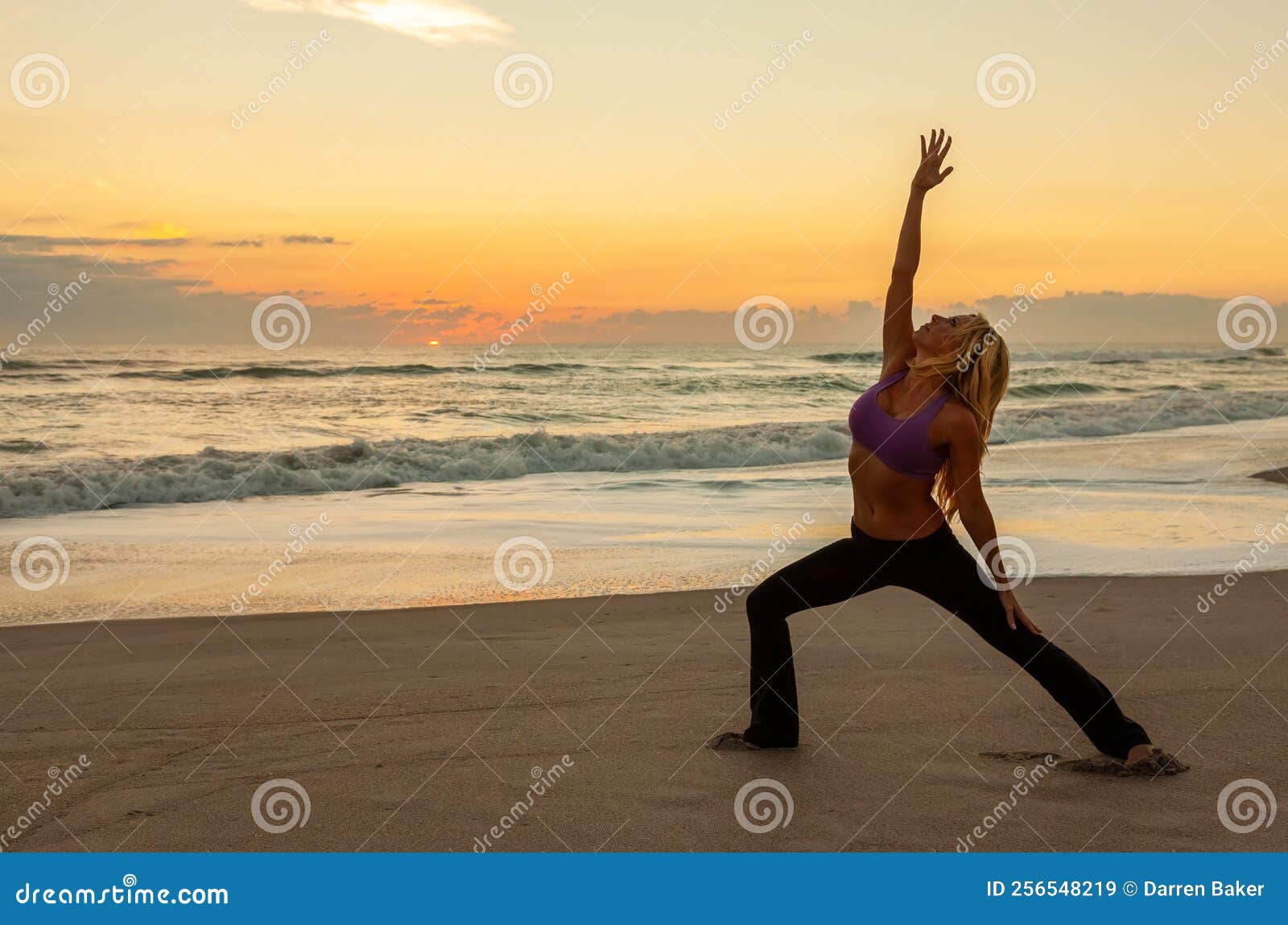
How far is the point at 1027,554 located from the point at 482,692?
5795 millimetres

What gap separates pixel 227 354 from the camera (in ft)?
129

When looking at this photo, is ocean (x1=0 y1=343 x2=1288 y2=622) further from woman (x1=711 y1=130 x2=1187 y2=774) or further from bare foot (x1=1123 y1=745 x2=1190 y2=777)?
bare foot (x1=1123 y1=745 x2=1190 y2=777)

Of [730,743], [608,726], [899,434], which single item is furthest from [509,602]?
[899,434]

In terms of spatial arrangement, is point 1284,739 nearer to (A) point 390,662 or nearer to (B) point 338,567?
(A) point 390,662

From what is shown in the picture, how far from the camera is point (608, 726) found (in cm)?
497

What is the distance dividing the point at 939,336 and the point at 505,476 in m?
14.9

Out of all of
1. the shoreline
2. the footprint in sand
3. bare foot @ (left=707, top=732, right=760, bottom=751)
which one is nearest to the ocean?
the shoreline

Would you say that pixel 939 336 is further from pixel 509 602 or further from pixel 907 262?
pixel 509 602

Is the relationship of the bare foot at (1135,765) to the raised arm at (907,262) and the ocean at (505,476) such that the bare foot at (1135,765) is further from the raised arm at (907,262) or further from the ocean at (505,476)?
the ocean at (505,476)

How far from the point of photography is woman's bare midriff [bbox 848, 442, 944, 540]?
421cm

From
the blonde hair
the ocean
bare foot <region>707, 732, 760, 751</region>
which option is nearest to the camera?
the blonde hair

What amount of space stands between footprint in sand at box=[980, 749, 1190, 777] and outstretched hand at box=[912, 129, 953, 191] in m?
2.30

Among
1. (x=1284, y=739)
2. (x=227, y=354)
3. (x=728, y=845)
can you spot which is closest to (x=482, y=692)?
(x=728, y=845)

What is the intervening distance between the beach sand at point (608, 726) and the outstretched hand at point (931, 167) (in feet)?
7.47
